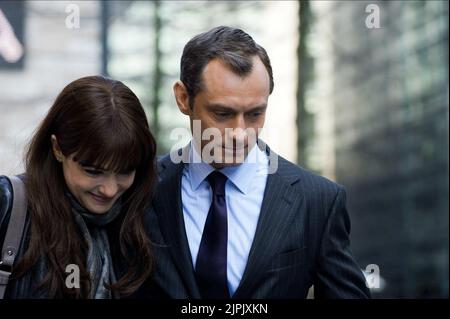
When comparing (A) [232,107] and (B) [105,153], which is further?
(A) [232,107]

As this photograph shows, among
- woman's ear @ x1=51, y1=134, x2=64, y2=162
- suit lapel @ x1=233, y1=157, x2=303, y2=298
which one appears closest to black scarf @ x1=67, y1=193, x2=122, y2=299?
woman's ear @ x1=51, y1=134, x2=64, y2=162

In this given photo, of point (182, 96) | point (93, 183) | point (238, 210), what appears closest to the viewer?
point (93, 183)

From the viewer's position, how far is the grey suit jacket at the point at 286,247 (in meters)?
2.67

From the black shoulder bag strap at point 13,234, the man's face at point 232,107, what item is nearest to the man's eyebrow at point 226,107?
the man's face at point 232,107

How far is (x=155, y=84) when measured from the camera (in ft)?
27.3

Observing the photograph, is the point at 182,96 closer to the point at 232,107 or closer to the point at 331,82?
the point at 232,107

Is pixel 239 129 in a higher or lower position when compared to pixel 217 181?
higher

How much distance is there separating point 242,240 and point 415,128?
7.68 m

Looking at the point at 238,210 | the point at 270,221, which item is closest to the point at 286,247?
the point at 270,221

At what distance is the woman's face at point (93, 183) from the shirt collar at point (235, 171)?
288 millimetres

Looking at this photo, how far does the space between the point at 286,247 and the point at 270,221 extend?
104 millimetres

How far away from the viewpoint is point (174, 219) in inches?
110

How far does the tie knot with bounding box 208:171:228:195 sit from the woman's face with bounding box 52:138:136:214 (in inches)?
12.0

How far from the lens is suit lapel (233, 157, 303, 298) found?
265 centimetres
